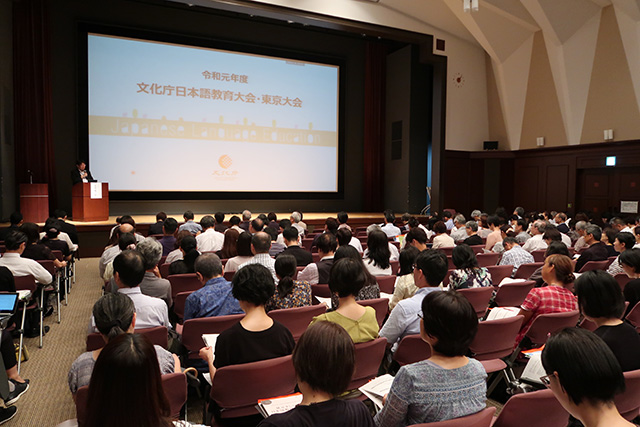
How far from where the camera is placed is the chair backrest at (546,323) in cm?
292

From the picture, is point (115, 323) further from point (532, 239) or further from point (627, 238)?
point (532, 239)

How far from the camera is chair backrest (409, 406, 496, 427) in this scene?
150 cm

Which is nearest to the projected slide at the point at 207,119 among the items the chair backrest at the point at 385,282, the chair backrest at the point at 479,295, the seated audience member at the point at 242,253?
the seated audience member at the point at 242,253

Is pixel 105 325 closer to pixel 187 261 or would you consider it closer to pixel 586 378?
pixel 586 378

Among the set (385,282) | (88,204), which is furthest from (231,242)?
(88,204)

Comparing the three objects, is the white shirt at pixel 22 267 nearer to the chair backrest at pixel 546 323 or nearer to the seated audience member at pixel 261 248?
the seated audience member at pixel 261 248

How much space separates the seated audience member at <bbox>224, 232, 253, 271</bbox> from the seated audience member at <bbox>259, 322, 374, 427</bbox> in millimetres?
3024

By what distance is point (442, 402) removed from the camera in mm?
1630

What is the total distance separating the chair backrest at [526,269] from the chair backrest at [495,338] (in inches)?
83.2

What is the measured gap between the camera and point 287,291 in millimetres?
3197

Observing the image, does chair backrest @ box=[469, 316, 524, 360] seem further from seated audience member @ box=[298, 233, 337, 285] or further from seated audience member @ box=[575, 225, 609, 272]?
seated audience member @ box=[575, 225, 609, 272]

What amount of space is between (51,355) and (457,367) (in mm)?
3816

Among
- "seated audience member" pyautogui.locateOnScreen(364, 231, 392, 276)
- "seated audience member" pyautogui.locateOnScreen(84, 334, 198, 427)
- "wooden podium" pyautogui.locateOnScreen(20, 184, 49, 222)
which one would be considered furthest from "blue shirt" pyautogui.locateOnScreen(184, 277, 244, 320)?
"wooden podium" pyautogui.locateOnScreen(20, 184, 49, 222)

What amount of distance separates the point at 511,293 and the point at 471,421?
2713 mm
